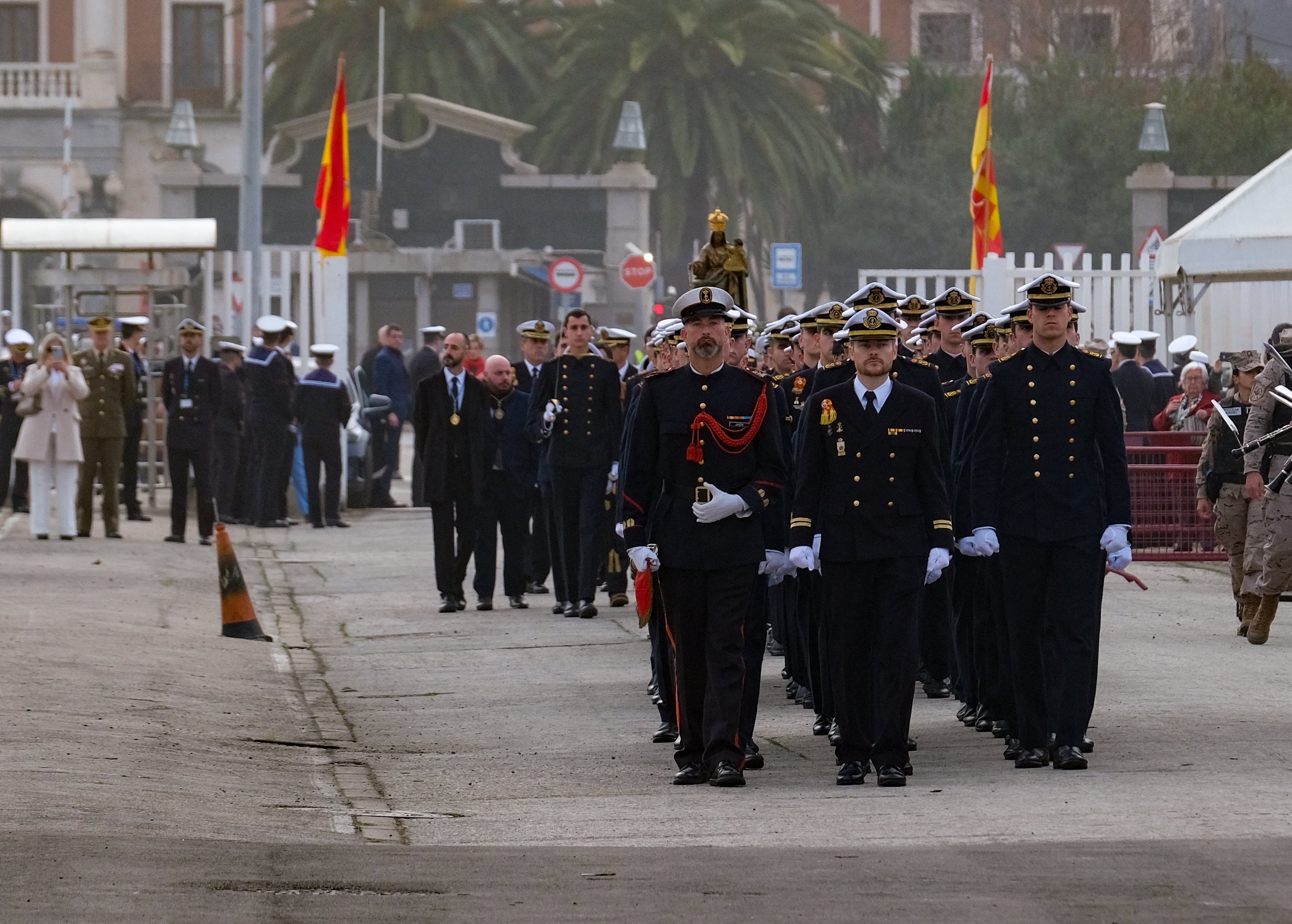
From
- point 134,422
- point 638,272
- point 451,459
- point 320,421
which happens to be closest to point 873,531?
point 451,459

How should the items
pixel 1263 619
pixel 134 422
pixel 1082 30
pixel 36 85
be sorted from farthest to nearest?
1. pixel 36 85
2. pixel 1082 30
3. pixel 134 422
4. pixel 1263 619

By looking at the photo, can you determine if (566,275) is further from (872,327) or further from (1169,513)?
(872,327)

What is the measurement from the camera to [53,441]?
20359mm

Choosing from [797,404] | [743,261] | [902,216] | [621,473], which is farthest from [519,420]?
[902,216]

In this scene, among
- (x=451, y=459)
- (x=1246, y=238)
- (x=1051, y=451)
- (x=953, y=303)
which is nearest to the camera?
(x=1051, y=451)

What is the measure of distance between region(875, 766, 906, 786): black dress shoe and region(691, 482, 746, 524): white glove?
44.7 inches

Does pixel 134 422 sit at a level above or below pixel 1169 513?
above

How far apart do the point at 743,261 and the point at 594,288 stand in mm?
38231

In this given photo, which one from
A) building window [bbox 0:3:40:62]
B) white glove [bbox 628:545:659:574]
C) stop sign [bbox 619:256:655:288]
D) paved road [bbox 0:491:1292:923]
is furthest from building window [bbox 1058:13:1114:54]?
white glove [bbox 628:545:659:574]

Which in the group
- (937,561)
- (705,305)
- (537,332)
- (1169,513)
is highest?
(705,305)

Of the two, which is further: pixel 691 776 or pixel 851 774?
pixel 691 776

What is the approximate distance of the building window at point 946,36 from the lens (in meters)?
68.4

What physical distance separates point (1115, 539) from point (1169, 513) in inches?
371

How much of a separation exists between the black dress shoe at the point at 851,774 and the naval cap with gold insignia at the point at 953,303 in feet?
10.9
